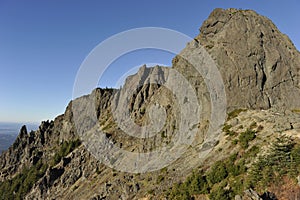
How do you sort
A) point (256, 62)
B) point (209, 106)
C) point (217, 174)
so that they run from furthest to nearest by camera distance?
point (256, 62) < point (209, 106) < point (217, 174)

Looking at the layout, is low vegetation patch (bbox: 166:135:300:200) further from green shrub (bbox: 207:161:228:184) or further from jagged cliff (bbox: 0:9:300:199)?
jagged cliff (bbox: 0:9:300:199)

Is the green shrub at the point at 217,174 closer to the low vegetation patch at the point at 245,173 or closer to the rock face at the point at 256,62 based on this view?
the low vegetation patch at the point at 245,173

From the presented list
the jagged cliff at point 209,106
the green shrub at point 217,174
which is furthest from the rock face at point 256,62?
the green shrub at point 217,174

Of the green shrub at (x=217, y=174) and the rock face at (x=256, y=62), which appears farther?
the rock face at (x=256, y=62)

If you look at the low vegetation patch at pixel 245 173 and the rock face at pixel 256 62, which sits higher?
the rock face at pixel 256 62

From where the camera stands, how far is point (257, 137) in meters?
39.4

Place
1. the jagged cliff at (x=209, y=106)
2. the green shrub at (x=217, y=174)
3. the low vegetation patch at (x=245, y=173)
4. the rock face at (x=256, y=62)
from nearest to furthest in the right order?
the low vegetation patch at (x=245, y=173) < the green shrub at (x=217, y=174) < the jagged cliff at (x=209, y=106) < the rock face at (x=256, y=62)

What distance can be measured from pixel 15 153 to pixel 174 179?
484 feet

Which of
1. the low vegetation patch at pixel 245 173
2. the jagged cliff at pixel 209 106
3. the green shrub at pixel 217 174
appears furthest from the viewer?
the jagged cliff at pixel 209 106

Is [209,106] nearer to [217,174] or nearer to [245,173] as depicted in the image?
[217,174]

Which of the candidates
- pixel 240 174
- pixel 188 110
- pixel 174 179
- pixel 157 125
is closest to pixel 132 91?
pixel 157 125

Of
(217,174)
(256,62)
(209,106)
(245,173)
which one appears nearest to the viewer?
(245,173)

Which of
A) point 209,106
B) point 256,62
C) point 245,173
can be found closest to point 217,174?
point 245,173

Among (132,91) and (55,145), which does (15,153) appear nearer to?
(55,145)
